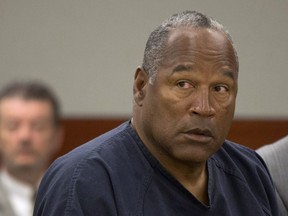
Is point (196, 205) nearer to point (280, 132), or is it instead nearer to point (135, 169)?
point (135, 169)

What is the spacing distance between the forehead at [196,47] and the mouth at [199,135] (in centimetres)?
12

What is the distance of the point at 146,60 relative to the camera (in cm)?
159

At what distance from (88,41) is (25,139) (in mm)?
1019

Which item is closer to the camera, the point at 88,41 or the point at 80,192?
the point at 80,192

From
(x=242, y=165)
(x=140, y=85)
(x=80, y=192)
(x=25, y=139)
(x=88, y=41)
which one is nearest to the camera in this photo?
(x=80, y=192)

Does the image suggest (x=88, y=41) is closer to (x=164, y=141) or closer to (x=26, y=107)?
(x=26, y=107)

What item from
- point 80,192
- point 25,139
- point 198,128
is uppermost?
point 198,128

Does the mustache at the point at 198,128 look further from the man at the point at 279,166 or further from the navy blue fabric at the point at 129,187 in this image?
the man at the point at 279,166

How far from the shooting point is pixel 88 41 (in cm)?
355

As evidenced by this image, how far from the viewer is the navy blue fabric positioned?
4.85ft

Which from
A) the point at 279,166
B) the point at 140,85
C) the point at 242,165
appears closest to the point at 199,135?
the point at 140,85

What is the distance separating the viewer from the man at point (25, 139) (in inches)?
103

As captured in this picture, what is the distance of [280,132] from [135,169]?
2127mm

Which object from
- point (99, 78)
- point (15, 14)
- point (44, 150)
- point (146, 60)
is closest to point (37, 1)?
point (15, 14)
